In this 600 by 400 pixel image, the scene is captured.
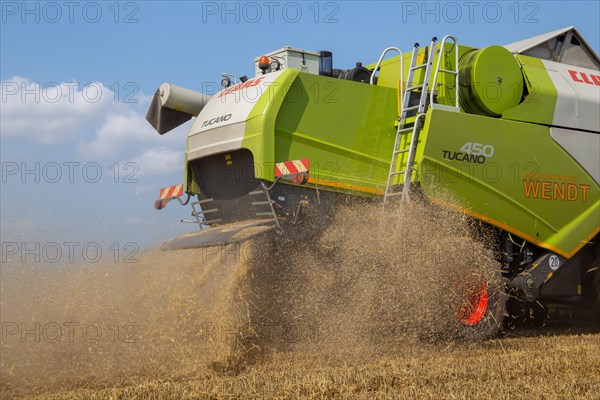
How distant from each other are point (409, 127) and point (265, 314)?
6.65 feet

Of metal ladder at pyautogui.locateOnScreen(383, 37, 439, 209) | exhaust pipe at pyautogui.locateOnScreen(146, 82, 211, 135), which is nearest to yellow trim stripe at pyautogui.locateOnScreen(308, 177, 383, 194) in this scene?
metal ladder at pyautogui.locateOnScreen(383, 37, 439, 209)

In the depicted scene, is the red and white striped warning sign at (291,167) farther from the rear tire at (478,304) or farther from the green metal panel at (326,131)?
the rear tire at (478,304)

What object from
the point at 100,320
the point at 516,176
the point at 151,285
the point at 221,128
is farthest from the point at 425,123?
the point at 100,320

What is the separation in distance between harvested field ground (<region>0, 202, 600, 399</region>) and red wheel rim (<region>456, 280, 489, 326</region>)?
0.20 m

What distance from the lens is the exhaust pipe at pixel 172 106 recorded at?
24.1ft

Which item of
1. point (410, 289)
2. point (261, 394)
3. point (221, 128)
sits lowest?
point (410, 289)

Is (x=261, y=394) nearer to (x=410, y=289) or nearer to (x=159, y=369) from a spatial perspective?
(x=159, y=369)

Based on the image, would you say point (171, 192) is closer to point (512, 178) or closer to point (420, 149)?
point (420, 149)

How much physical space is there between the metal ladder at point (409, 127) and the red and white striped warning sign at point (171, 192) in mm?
2009

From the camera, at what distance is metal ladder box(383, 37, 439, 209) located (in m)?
6.31

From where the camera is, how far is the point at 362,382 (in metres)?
4.48

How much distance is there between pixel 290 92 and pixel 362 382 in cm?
267

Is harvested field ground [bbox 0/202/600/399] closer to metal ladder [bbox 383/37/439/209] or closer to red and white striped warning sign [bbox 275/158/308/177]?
metal ladder [bbox 383/37/439/209]

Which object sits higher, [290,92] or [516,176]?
[290,92]
